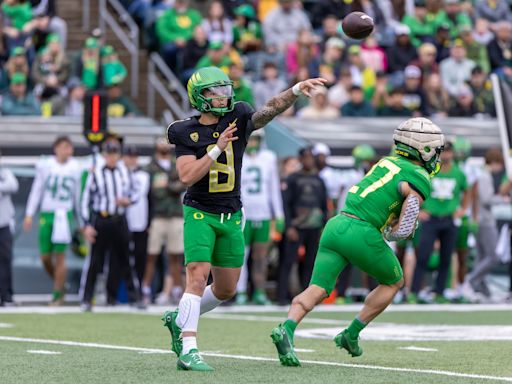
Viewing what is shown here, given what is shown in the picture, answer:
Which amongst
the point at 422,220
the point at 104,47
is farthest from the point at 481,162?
the point at 104,47

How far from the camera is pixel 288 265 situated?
55.5ft

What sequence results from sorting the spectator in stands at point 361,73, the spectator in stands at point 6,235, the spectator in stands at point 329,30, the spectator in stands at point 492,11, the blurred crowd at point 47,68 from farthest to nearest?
1. the spectator in stands at point 492,11
2. the spectator in stands at point 329,30
3. the spectator in stands at point 361,73
4. the blurred crowd at point 47,68
5. the spectator in stands at point 6,235

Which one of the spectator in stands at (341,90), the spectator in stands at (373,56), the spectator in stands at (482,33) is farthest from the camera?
the spectator in stands at (482,33)

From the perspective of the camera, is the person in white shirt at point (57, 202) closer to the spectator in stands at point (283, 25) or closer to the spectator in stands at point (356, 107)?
the spectator in stands at point (356, 107)

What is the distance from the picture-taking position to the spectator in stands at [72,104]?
1867 centimetres

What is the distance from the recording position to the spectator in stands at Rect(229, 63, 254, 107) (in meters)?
18.8

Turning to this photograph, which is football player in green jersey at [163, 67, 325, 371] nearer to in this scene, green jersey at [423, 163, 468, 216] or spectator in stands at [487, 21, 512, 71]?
green jersey at [423, 163, 468, 216]

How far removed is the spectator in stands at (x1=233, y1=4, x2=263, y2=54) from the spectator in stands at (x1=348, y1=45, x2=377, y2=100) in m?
1.50

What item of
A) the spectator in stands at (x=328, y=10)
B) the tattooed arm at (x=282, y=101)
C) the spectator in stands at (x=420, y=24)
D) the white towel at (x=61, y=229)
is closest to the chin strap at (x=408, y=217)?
the tattooed arm at (x=282, y=101)

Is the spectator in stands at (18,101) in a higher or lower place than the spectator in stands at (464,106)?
higher

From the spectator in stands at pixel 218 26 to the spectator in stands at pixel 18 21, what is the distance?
2727 mm

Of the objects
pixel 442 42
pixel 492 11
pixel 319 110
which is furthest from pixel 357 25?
pixel 492 11

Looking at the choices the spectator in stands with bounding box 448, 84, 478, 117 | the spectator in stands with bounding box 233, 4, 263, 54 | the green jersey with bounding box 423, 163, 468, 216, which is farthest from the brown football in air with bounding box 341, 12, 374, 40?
the spectator in stands with bounding box 233, 4, 263, 54

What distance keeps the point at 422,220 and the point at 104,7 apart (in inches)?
258
